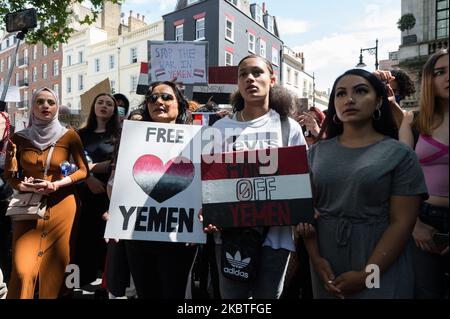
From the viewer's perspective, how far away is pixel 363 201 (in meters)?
1.77

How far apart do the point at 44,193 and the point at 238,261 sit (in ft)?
5.43

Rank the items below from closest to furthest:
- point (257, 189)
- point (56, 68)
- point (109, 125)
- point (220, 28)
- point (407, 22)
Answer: point (257, 189), point (109, 125), point (407, 22), point (220, 28), point (56, 68)

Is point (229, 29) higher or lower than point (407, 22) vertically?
higher

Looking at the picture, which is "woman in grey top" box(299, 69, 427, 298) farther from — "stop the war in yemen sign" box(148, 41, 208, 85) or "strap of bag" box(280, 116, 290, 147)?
"stop the war in yemen sign" box(148, 41, 208, 85)

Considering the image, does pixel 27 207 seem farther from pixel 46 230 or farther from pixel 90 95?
pixel 90 95

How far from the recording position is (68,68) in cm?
3622

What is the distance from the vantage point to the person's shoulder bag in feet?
9.34

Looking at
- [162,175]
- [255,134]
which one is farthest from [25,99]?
[255,134]

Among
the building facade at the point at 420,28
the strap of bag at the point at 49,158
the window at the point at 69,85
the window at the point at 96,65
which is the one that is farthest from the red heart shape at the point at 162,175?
the window at the point at 69,85

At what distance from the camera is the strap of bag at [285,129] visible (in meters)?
2.25

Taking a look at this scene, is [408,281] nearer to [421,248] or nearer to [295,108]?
[421,248]

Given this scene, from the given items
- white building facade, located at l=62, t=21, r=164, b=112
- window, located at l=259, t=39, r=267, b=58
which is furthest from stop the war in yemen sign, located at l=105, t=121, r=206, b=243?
window, located at l=259, t=39, r=267, b=58

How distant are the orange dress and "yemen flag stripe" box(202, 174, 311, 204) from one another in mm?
1403

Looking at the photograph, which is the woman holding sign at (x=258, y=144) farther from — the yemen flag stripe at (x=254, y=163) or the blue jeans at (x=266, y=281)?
the yemen flag stripe at (x=254, y=163)
